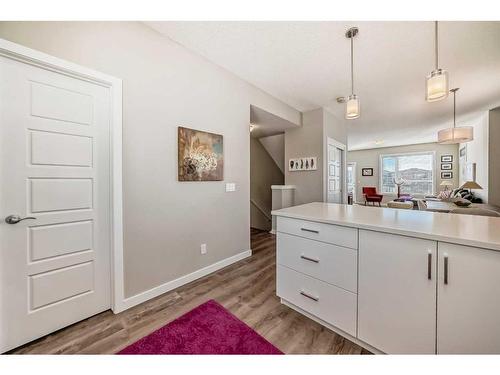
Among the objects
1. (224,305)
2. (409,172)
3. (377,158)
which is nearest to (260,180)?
(224,305)

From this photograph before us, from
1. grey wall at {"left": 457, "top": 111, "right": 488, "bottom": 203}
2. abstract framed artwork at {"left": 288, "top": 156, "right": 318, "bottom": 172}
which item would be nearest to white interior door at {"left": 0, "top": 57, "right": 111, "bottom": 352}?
abstract framed artwork at {"left": 288, "top": 156, "right": 318, "bottom": 172}

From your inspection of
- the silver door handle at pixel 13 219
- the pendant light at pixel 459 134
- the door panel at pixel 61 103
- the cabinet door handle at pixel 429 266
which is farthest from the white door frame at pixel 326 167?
the silver door handle at pixel 13 219

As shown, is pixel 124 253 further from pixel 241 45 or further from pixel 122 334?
pixel 241 45

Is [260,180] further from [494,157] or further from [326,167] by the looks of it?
[494,157]

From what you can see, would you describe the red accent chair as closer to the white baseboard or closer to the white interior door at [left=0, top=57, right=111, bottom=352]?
the white baseboard

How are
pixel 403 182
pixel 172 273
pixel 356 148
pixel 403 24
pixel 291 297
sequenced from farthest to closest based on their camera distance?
1. pixel 356 148
2. pixel 403 182
3. pixel 172 273
4. pixel 403 24
5. pixel 291 297

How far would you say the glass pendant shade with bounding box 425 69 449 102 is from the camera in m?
1.47

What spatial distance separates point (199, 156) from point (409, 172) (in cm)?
906

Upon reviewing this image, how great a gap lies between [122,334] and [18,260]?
0.86m

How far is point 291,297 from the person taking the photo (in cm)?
164

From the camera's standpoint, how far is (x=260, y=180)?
5066mm

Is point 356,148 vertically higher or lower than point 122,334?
higher

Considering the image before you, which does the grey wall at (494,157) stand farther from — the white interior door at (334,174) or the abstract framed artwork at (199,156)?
the abstract framed artwork at (199,156)
